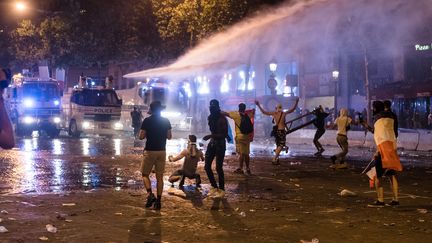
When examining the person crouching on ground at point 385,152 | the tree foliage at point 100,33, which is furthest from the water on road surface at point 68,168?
the tree foliage at point 100,33

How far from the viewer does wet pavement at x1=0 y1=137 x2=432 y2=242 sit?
24.0 ft

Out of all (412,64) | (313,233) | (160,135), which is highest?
(412,64)

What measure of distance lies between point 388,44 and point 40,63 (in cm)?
2517

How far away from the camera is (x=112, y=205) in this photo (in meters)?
9.42

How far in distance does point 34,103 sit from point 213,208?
2326cm

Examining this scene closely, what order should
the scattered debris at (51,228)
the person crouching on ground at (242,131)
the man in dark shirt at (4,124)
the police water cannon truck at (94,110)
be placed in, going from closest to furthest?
the man in dark shirt at (4,124) → the scattered debris at (51,228) → the person crouching on ground at (242,131) → the police water cannon truck at (94,110)

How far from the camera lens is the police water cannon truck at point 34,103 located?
1190 inches

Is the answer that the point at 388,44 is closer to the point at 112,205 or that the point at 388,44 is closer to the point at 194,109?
the point at 194,109

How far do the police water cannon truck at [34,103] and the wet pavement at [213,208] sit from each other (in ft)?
51.3

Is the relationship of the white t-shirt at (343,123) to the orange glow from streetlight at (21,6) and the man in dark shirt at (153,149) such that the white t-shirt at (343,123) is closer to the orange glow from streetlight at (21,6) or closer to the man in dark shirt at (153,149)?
the man in dark shirt at (153,149)

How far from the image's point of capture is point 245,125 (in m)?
A: 13.5

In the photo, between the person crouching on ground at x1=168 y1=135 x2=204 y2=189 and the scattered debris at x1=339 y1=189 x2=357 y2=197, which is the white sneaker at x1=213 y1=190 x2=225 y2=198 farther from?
the scattered debris at x1=339 y1=189 x2=357 y2=197

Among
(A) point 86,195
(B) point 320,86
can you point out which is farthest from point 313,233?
(B) point 320,86

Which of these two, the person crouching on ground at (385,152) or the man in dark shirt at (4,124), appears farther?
the person crouching on ground at (385,152)
